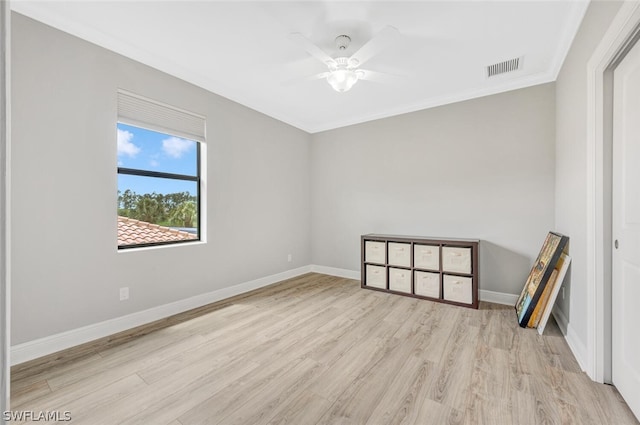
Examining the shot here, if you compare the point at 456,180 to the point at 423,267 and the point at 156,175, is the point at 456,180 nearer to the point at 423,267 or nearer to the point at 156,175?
the point at 423,267

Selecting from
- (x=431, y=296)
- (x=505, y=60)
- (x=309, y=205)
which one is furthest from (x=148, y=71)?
(x=431, y=296)

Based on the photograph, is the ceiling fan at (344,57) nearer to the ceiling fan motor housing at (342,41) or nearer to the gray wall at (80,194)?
the ceiling fan motor housing at (342,41)

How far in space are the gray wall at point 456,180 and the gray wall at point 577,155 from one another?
404 mm

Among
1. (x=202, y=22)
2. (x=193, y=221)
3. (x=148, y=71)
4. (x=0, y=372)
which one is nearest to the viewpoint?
(x=0, y=372)

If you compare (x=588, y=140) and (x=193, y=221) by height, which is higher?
(x=588, y=140)

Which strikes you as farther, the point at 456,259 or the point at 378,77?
the point at 456,259

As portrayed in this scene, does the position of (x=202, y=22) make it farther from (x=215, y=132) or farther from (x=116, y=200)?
(x=116, y=200)

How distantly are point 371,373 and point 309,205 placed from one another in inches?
130

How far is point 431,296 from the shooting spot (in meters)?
3.40

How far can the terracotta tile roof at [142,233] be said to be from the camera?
266cm

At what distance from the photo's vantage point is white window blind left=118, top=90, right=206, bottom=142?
8.50 ft

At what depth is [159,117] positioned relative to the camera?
2834mm

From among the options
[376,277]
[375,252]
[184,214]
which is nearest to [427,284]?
[376,277]

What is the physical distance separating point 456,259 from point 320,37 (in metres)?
2.77
